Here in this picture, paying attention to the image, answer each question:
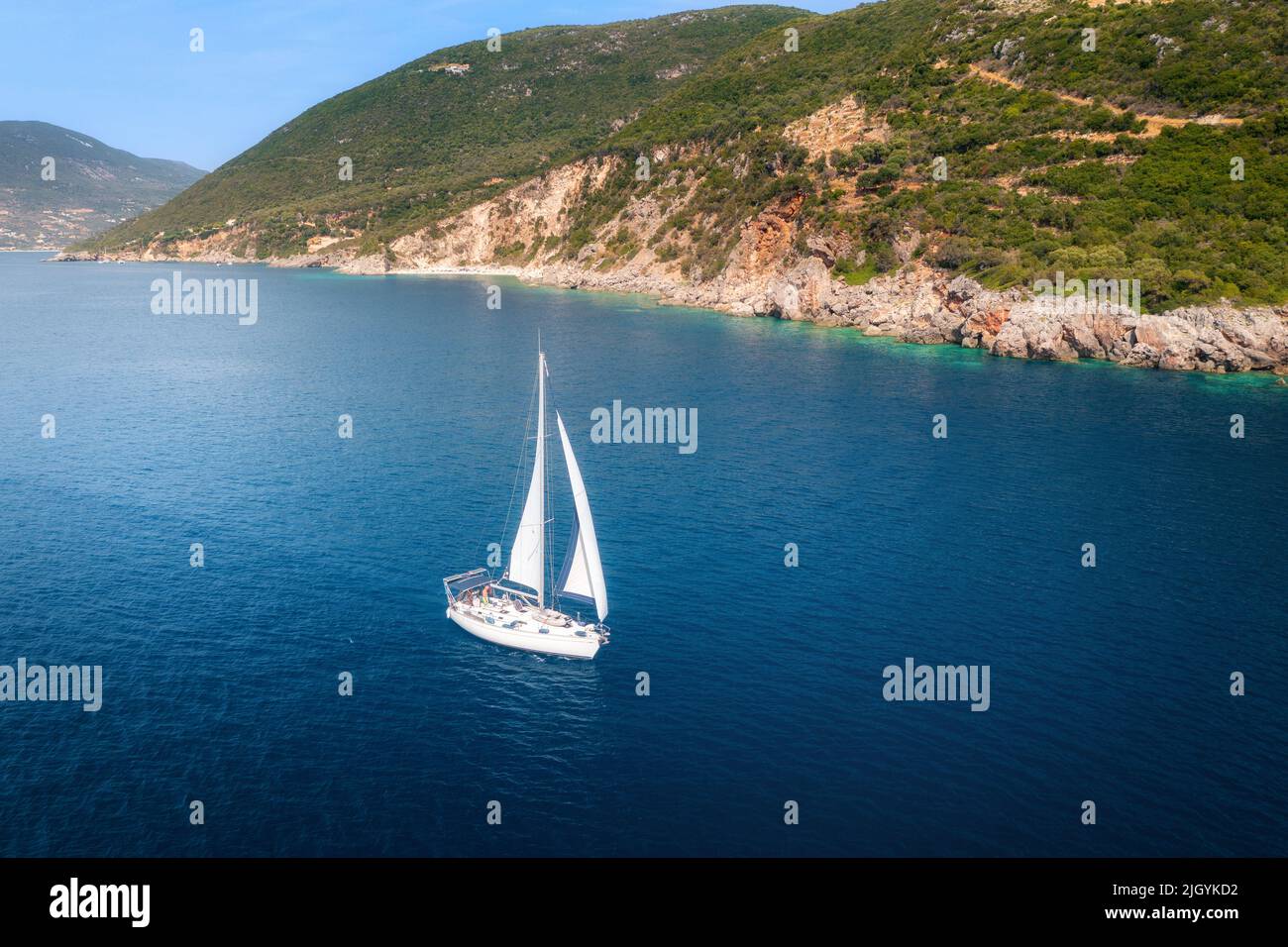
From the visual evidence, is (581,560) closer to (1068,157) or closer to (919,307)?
(919,307)

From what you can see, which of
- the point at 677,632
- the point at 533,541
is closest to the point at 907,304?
the point at 677,632

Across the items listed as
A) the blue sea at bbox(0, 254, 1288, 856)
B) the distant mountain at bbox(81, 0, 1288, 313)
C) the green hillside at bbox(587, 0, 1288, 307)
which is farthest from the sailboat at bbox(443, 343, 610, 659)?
Result: the green hillside at bbox(587, 0, 1288, 307)

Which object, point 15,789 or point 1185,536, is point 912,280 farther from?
point 15,789

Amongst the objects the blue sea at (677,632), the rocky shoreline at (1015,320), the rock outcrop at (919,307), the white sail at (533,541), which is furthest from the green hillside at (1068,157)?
the white sail at (533,541)

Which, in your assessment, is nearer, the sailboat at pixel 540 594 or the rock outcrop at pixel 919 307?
the sailboat at pixel 540 594

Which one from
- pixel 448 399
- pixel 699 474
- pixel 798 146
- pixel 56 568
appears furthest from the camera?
pixel 798 146

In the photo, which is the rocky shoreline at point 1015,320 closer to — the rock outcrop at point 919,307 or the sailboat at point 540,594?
the rock outcrop at point 919,307
